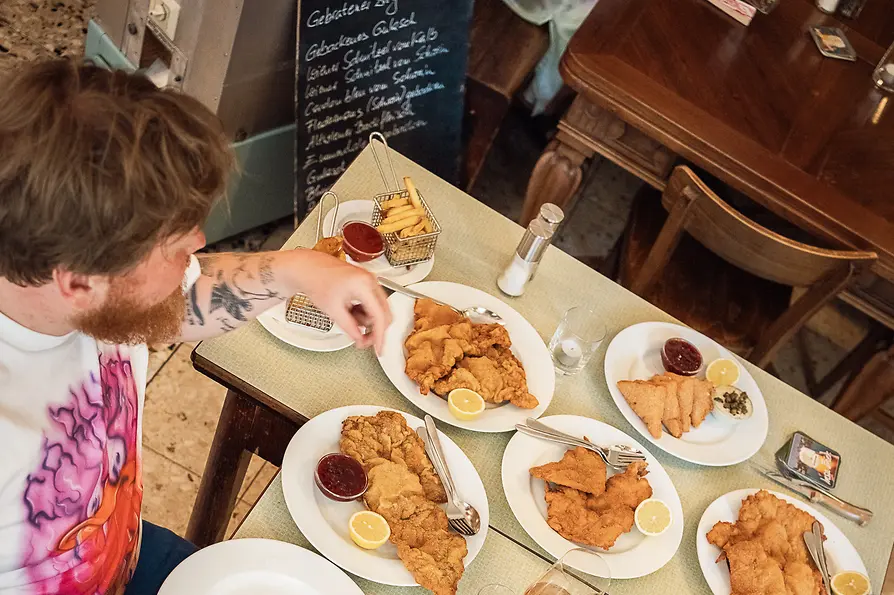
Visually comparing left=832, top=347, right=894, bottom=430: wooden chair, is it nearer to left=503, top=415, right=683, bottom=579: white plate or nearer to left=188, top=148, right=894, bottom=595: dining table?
left=188, top=148, right=894, bottom=595: dining table

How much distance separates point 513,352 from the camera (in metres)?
1.71

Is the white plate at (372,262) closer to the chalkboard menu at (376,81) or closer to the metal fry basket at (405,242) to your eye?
the metal fry basket at (405,242)

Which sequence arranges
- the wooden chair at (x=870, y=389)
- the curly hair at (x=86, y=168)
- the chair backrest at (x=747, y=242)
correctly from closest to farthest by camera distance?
the curly hair at (x=86, y=168) < the chair backrest at (x=747, y=242) < the wooden chair at (x=870, y=389)

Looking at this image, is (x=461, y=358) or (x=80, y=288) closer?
(x=80, y=288)

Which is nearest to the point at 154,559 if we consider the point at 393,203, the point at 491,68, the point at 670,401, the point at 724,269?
the point at 393,203

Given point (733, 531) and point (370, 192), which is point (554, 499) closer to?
point (733, 531)

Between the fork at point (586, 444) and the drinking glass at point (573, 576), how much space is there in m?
0.24

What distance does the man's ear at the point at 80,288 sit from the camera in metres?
1.00

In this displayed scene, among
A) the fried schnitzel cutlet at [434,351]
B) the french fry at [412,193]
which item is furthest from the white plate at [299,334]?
the french fry at [412,193]

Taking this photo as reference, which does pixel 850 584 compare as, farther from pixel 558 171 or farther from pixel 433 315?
pixel 558 171

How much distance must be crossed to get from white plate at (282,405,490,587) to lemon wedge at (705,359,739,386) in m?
0.62

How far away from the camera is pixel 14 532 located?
1041mm

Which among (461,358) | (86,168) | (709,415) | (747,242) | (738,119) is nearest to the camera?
(86,168)

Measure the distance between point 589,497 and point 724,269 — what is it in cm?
133
